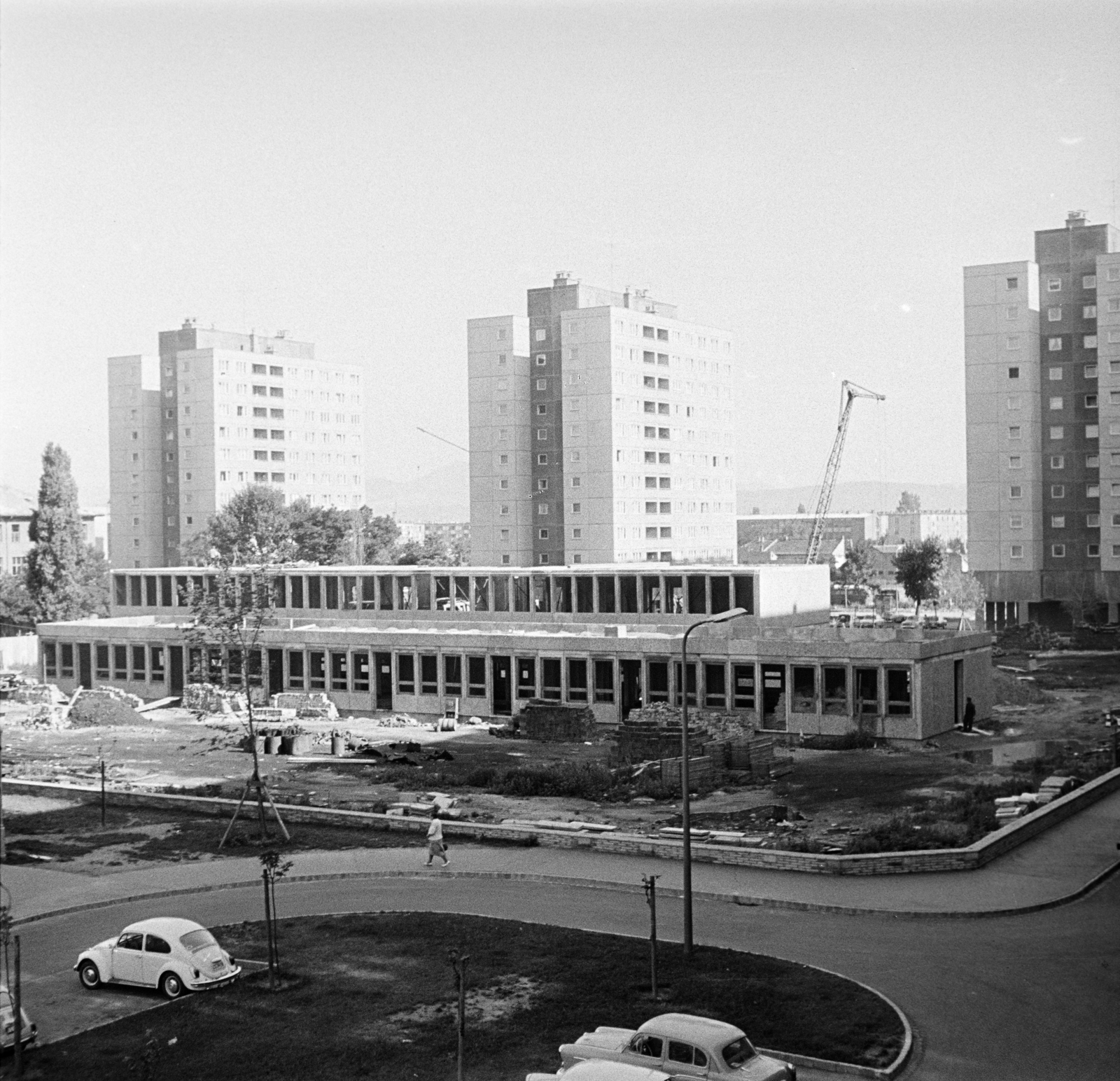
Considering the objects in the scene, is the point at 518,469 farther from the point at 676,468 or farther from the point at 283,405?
the point at 283,405

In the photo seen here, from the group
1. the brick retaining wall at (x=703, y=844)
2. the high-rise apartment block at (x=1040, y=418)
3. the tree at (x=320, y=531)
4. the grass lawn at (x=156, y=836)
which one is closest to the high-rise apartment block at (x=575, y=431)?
the tree at (x=320, y=531)

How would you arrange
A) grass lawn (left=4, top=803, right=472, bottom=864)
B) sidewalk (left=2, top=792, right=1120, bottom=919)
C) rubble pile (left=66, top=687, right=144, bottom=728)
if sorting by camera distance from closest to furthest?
sidewalk (left=2, top=792, right=1120, bottom=919), grass lawn (left=4, top=803, right=472, bottom=864), rubble pile (left=66, top=687, right=144, bottom=728)

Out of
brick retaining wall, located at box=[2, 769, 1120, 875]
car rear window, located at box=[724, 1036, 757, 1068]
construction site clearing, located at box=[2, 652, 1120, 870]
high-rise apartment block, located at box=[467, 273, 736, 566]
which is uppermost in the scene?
high-rise apartment block, located at box=[467, 273, 736, 566]

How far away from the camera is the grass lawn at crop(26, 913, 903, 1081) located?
15.9 metres

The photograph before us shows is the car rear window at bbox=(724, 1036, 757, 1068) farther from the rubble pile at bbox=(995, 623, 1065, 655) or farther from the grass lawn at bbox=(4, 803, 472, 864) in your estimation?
the rubble pile at bbox=(995, 623, 1065, 655)

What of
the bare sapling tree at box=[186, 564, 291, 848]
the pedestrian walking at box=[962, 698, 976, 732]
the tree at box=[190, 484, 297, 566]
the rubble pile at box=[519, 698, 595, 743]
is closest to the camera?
the bare sapling tree at box=[186, 564, 291, 848]

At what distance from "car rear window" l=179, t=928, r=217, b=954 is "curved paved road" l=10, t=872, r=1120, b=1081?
1.34 m

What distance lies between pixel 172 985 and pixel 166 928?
2.58 ft

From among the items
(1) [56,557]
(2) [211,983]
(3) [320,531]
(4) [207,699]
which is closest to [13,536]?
(3) [320,531]

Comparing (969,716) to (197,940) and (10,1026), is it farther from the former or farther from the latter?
(10,1026)

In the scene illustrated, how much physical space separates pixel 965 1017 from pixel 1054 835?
1085 cm

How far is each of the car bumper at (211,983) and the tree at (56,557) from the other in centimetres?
5892

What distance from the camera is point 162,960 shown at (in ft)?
60.0

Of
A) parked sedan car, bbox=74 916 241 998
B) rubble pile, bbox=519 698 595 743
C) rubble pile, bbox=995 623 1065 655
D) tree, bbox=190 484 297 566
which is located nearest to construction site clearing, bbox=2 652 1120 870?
rubble pile, bbox=519 698 595 743
